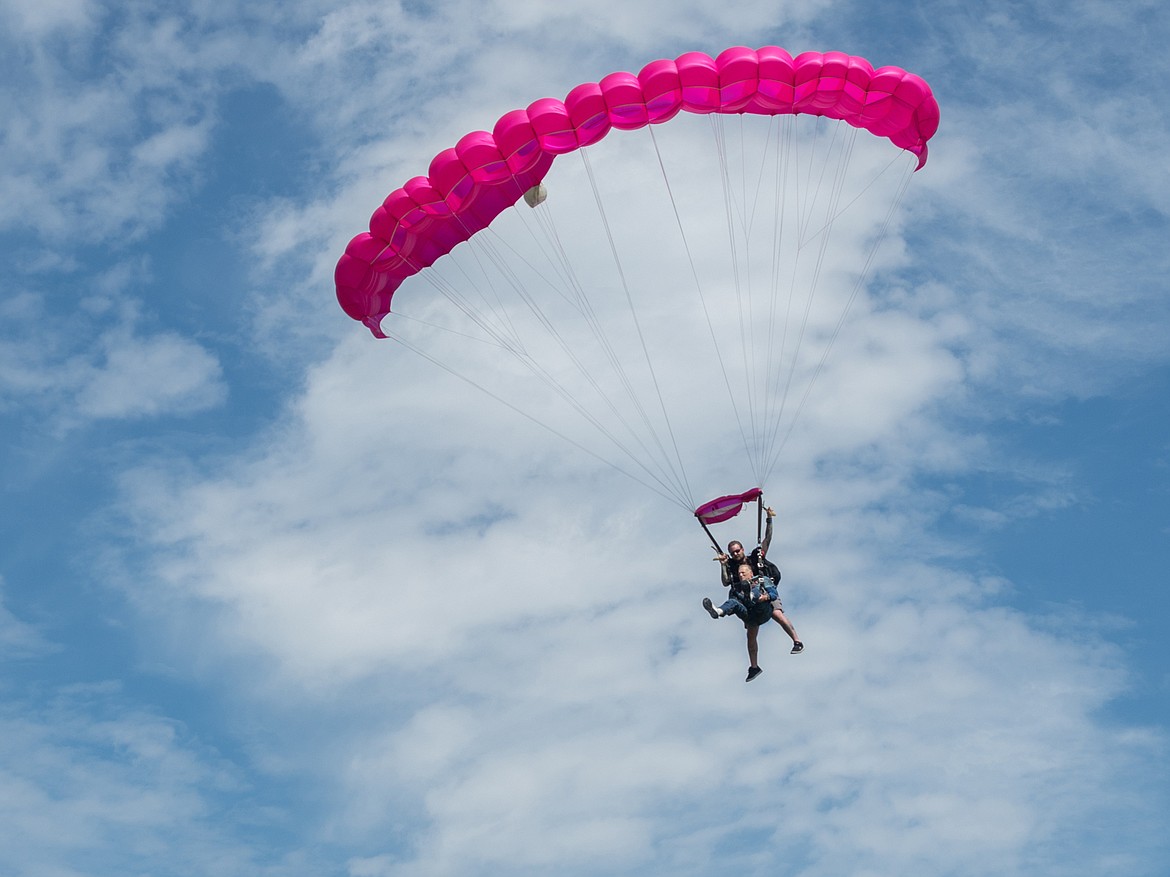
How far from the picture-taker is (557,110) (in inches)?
1011

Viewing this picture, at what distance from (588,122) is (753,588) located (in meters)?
7.14

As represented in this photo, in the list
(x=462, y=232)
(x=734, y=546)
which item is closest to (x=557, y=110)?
(x=462, y=232)

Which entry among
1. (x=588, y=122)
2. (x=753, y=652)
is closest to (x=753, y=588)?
(x=753, y=652)

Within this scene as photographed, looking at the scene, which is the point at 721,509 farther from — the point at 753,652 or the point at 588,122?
the point at 588,122

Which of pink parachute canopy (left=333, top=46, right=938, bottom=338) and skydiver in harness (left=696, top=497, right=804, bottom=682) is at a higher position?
pink parachute canopy (left=333, top=46, right=938, bottom=338)

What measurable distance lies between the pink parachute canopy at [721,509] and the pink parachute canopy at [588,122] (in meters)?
5.48

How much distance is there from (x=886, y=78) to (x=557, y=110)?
16.9 feet

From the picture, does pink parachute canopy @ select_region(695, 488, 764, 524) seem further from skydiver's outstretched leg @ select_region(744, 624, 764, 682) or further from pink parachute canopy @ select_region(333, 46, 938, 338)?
pink parachute canopy @ select_region(333, 46, 938, 338)

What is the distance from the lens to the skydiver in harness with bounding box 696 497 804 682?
26.2 meters

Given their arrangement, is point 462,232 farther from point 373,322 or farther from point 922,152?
point 922,152

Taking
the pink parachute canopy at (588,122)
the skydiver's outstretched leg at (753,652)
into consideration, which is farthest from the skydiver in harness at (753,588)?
the pink parachute canopy at (588,122)

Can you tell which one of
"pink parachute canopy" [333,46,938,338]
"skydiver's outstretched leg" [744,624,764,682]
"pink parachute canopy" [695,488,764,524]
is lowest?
"skydiver's outstretched leg" [744,624,764,682]

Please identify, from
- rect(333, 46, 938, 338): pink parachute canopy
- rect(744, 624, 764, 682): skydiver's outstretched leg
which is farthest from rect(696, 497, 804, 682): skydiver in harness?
rect(333, 46, 938, 338): pink parachute canopy

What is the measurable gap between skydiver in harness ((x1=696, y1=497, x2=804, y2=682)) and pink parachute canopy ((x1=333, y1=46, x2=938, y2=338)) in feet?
20.0
